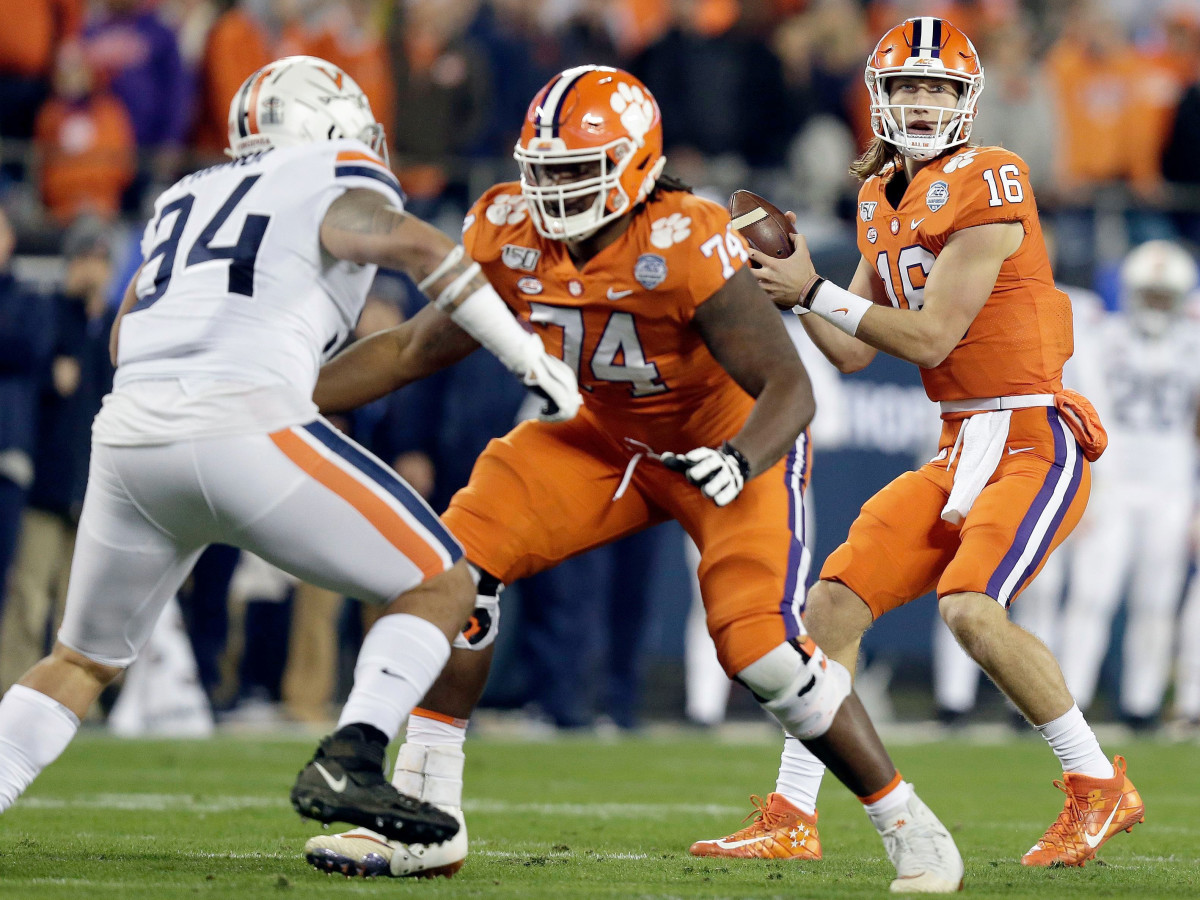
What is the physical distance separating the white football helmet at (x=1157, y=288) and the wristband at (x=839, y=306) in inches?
222

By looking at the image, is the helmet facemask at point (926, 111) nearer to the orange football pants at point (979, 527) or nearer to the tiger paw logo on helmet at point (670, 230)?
the orange football pants at point (979, 527)

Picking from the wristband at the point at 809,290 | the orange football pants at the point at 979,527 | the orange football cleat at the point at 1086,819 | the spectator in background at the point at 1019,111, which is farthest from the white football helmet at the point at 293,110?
the spectator in background at the point at 1019,111

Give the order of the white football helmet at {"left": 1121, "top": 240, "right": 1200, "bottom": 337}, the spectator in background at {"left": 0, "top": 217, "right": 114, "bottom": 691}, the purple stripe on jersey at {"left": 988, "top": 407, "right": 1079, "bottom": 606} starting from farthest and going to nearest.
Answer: the white football helmet at {"left": 1121, "top": 240, "right": 1200, "bottom": 337}
the spectator in background at {"left": 0, "top": 217, "right": 114, "bottom": 691}
the purple stripe on jersey at {"left": 988, "top": 407, "right": 1079, "bottom": 606}

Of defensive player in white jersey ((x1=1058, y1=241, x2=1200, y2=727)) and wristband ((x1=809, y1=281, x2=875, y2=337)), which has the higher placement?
wristband ((x1=809, y1=281, x2=875, y2=337))

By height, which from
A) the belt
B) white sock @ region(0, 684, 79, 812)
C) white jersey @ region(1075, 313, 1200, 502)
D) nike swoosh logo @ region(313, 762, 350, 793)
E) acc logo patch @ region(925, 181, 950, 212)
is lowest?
white jersey @ region(1075, 313, 1200, 502)

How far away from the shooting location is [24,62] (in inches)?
372

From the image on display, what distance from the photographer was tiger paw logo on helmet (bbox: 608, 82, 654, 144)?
4.14 metres

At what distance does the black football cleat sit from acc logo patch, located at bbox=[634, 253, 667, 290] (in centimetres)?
119

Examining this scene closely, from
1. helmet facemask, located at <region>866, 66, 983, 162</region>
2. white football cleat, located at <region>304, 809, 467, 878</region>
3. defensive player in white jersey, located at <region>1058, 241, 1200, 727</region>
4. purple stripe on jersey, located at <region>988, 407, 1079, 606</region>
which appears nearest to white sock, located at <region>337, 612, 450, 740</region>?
white football cleat, located at <region>304, 809, 467, 878</region>

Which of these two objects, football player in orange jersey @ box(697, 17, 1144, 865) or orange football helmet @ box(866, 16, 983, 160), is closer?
football player in orange jersey @ box(697, 17, 1144, 865)

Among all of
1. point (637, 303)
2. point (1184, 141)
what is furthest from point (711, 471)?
point (1184, 141)

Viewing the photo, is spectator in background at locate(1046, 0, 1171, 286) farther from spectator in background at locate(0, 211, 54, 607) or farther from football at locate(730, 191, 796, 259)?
football at locate(730, 191, 796, 259)

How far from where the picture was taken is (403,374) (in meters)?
4.39

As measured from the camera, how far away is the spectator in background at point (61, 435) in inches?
320
